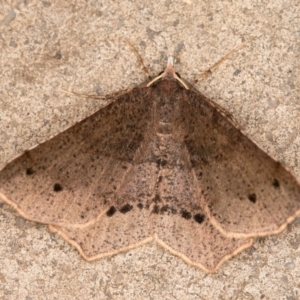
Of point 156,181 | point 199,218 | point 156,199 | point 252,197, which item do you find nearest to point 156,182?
point 156,181

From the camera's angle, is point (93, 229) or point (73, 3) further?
point (73, 3)

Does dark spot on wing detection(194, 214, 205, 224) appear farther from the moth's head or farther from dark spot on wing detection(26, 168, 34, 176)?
dark spot on wing detection(26, 168, 34, 176)

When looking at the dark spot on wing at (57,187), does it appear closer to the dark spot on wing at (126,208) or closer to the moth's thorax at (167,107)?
the dark spot on wing at (126,208)

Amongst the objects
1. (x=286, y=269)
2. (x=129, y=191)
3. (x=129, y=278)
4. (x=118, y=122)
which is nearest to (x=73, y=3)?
(x=118, y=122)

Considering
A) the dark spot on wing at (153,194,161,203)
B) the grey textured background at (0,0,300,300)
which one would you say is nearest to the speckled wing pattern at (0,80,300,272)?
the dark spot on wing at (153,194,161,203)

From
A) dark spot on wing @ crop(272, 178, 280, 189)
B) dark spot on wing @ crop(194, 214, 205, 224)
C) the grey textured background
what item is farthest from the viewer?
the grey textured background

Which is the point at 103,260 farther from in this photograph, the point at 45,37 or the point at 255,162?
the point at 45,37

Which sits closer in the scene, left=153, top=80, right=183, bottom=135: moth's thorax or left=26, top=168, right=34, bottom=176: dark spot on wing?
left=26, top=168, right=34, bottom=176: dark spot on wing
